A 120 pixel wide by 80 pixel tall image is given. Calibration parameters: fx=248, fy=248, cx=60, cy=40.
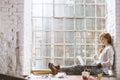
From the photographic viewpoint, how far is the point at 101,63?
3.84m

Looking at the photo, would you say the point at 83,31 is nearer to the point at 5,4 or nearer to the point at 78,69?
the point at 78,69

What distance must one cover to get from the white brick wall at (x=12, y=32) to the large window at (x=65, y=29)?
2.10ft

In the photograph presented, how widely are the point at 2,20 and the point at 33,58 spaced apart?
0.99 m

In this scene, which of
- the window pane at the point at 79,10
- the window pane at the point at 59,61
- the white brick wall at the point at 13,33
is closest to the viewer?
the white brick wall at the point at 13,33

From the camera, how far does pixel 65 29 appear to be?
439 cm

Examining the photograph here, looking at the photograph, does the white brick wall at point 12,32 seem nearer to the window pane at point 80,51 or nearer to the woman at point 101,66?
the woman at point 101,66

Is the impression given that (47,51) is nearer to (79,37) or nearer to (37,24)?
(37,24)

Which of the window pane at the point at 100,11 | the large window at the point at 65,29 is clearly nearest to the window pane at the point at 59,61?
the large window at the point at 65,29

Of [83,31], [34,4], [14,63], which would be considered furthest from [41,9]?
[14,63]

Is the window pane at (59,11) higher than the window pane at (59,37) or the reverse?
higher

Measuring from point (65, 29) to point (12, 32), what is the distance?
1.06 meters

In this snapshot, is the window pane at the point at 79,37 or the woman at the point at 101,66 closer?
the woman at the point at 101,66

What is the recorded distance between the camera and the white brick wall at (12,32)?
11.9 ft

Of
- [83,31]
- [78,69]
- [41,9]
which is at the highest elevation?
[41,9]
